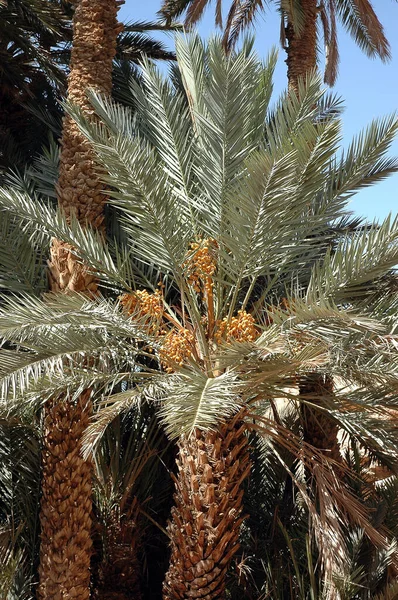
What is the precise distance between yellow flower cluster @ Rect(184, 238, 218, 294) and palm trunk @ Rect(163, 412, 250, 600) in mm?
1225

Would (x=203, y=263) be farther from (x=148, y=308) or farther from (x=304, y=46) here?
(x=304, y=46)

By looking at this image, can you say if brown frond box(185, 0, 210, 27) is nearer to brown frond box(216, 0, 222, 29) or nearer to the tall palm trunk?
brown frond box(216, 0, 222, 29)

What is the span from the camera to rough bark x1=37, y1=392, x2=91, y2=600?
6883 mm

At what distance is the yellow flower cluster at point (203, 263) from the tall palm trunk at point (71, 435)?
92 cm

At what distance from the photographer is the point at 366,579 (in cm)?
699

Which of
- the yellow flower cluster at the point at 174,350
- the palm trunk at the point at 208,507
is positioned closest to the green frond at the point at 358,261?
the yellow flower cluster at the point at 174,350

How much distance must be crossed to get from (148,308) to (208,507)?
1.74 meters

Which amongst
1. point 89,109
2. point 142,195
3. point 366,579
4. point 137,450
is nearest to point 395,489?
point 366,579

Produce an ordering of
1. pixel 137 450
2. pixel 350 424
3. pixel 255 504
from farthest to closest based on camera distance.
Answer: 1. pixel 255 504
2. pixel 137 450
3. pixel 350 424

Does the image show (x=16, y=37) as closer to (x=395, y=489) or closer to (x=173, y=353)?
(x=173, y=353)

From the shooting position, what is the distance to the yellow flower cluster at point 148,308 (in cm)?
643

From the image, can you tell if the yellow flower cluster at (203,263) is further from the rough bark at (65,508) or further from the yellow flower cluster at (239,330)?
the rough bark at (65,508)

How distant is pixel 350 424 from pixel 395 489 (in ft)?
5.94

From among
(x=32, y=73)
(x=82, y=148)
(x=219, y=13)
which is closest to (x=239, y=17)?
(x=219, y=13)
